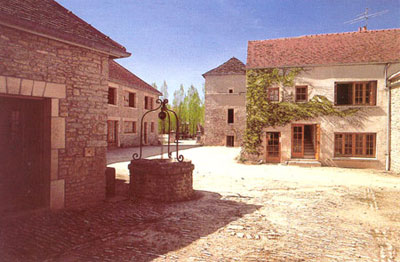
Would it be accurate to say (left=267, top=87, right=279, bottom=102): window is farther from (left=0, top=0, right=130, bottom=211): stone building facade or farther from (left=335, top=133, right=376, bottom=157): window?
(left=0, top=0, right=130, bottom=211): stone building facade

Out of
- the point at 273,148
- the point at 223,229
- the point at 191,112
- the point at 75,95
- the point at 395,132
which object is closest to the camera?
the point at 223,229

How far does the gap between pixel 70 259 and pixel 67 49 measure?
4.49 m

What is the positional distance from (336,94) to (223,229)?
Answer: 1166 centimetres

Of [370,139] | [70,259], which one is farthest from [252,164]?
[70,259]

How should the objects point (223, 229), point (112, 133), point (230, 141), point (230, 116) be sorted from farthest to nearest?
point (230, 141)
point (230, 116)
point (112, 133)
point (223, 229)

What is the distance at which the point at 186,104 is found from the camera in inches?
1807

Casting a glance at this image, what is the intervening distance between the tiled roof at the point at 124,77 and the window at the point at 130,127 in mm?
3066

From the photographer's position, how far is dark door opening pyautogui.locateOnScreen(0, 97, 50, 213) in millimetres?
5789

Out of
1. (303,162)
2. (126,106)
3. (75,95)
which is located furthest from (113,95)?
(75,95)

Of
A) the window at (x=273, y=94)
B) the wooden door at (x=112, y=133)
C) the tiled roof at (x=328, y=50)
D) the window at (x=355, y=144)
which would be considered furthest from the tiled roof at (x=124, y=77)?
the window at (x=355, y=144)

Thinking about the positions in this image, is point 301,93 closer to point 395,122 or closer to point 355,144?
point 355,144

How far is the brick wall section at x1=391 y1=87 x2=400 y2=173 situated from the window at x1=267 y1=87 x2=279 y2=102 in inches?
213

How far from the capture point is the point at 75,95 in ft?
20.3

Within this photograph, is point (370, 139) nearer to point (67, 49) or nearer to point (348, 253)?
point (348, 253)
